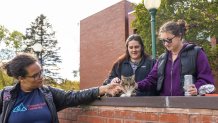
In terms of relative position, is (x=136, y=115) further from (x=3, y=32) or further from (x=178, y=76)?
(x=3, y=32)

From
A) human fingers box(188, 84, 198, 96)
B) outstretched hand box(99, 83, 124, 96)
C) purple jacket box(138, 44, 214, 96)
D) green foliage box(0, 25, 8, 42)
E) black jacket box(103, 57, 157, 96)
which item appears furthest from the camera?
green foliage box(0, 25, 8, 42)

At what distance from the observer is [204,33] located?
43.3ft

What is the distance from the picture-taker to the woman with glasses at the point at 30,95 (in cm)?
360

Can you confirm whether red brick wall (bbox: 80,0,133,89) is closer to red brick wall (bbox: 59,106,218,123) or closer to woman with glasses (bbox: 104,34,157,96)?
woman with glasses (bbox: 104,34,157,96)

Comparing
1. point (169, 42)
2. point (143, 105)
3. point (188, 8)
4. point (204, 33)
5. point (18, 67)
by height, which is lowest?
point (143, 105)

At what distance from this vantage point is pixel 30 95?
3760mm

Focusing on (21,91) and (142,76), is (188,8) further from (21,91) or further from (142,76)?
(21,91)

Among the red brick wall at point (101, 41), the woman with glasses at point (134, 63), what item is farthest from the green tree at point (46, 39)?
the woman with glasses at point (134, 63)

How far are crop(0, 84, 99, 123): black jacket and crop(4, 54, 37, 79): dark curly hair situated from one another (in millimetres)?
141

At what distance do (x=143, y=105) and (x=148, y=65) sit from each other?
1.34 meters

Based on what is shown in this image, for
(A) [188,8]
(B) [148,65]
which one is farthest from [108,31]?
(B) [148,65]

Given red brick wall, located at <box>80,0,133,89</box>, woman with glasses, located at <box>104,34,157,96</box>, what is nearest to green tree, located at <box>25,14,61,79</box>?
red brick wall, located at <box>80,0,133,89</box>

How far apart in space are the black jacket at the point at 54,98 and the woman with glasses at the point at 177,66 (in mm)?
573

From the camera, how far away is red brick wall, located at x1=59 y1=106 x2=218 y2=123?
2.74 meters
